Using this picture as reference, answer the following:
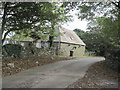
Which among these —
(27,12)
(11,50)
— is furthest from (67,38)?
(27,12)

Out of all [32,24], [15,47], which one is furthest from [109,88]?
[15,47]

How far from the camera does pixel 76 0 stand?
6.89 meters

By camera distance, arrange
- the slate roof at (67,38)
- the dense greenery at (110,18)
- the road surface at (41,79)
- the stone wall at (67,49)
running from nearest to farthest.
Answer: the road surface at (41,79) < the dense greenery at (110,18) < the stone wall at (67,49) < the slate roof at (67,38)

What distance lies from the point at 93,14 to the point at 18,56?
7702mm

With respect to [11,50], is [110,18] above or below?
above

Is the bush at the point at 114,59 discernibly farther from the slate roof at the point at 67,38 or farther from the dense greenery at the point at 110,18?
the slate roof at the point at 67,38

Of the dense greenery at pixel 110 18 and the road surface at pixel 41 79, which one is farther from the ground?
the dense greenery at pixel 110 18

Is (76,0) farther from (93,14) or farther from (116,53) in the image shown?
(116,53)

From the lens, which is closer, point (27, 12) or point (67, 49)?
point (27, 12)

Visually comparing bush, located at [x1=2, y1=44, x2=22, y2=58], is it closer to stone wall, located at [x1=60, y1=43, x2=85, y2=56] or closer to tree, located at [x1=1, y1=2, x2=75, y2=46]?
tree, located at [x1=1, y1=2, x2=75, y2=46]

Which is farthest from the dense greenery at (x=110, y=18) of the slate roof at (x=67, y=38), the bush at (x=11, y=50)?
the slate roof at (x=67, y=38)

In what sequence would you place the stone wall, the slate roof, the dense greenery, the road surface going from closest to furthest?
the road surface → the dense greenery → the stone wall → the slate roof

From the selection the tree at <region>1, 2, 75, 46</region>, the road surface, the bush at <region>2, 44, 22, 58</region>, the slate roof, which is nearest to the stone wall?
the slate roof

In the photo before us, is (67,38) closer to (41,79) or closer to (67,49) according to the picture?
(67,49)
